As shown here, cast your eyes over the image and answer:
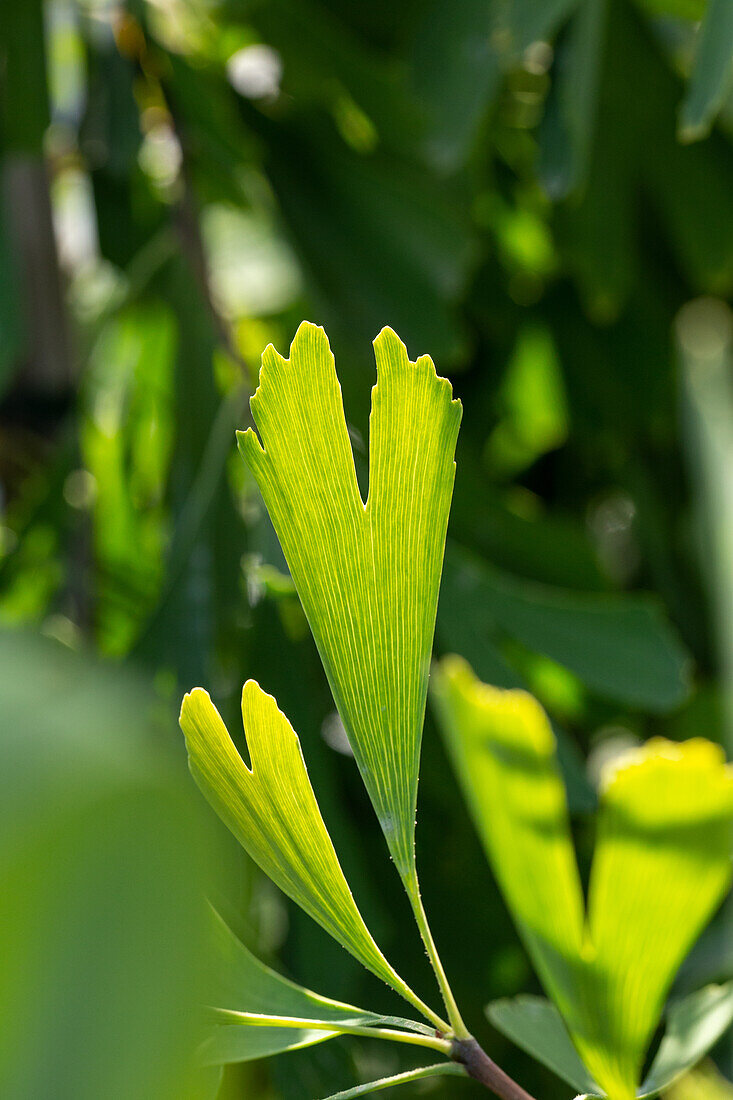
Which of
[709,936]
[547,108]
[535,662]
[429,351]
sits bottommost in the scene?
[709,936]

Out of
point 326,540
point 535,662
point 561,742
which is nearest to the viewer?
point 326,540

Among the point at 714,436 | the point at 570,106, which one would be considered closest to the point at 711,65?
the point at 570,106

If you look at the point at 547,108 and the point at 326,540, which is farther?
the point at 547,108

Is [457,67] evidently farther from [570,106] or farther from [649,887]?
[649,887]

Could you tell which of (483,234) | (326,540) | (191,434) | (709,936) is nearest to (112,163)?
(191,434)

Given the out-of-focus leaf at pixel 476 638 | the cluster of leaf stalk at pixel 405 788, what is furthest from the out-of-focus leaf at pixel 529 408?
the cluster of leaf stalk at pixel 405 788

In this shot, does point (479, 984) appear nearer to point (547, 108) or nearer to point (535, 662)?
point (535, 662)

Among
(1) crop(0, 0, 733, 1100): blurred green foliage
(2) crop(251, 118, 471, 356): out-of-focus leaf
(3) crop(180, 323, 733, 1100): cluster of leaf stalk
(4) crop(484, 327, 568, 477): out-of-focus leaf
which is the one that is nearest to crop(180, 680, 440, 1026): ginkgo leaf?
(3) crop(180, 323, 733, 1100): cluster of leaf stalk

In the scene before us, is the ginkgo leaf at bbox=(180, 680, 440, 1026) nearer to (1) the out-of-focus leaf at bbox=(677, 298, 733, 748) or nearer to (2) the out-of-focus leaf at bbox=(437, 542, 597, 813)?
(2) the out-of-focus leaf at bbox=(437, 542, 597, 813)
